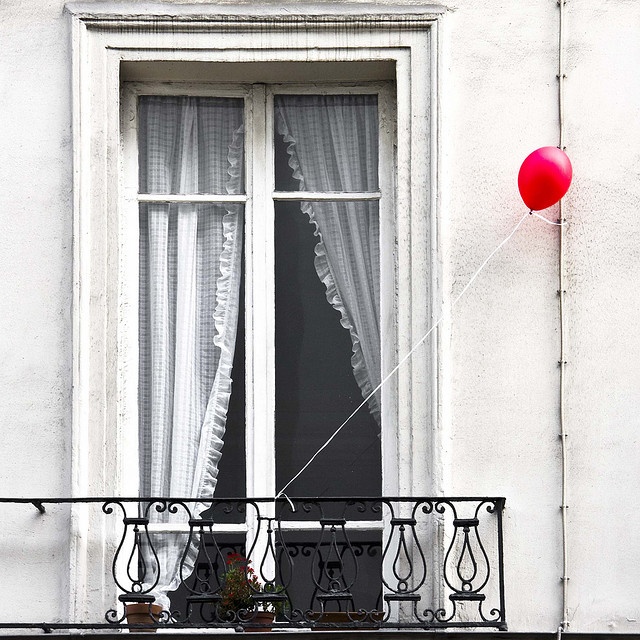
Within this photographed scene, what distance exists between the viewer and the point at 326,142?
32.4ft

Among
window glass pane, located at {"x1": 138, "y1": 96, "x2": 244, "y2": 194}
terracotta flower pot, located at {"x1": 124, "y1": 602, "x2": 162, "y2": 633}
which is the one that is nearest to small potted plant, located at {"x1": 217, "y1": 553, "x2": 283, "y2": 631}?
terracotta flower pot, located at {"x1": 124, "y1": 602, "x2": 162, "y2": 633}

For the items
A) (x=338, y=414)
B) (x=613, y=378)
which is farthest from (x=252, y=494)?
(x=613, y=378)

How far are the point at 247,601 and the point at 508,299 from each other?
208 cm

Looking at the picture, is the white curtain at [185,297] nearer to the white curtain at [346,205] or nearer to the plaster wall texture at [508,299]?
the white curtain at [346,205]

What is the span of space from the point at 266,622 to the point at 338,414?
4.22 ft

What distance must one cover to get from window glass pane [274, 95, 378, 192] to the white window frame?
251 millimetres

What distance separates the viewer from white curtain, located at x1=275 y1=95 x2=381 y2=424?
9.66 m

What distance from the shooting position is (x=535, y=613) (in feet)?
29.7

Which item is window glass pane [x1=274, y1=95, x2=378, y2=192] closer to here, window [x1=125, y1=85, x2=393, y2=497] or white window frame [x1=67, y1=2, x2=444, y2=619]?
window [x1=125, y1=85, x2=393, y2=497]

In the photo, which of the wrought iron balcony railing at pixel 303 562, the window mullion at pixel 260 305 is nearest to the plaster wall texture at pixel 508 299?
the wrought iron balcony railing at pixel 303 562

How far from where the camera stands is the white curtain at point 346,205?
31.7 feet

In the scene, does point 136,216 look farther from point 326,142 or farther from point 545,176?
point 545,176

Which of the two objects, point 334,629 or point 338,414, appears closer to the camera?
point 334,629

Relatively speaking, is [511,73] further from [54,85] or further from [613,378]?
[54,85]
